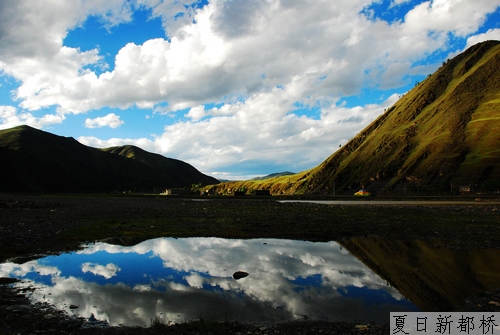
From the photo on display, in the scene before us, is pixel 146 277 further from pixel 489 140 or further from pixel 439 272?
pixel 489 140

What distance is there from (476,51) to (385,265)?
776 ft

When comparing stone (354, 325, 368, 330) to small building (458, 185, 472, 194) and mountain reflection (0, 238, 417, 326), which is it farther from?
small building (458, 185, 472, 194)

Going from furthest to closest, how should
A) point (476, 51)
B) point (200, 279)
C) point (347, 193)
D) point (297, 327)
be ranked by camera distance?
point (476, 51) → point (347, 193) → point (200, 279) → point (297, 327)

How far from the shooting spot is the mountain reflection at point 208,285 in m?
9.92

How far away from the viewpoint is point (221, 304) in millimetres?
10586

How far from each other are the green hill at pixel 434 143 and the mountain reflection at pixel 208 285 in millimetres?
112714

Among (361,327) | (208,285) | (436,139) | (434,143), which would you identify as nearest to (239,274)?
(208,285)

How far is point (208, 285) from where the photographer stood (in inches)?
503

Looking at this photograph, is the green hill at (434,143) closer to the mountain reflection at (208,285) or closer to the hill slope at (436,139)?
the hill slope at (436,139)

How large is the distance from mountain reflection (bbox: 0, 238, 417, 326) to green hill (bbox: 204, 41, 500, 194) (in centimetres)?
11271

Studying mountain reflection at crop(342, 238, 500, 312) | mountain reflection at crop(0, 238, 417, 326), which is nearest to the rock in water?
mountain reflection at crop(0, 238, 417, 326)

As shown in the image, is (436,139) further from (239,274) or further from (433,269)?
(239,274)

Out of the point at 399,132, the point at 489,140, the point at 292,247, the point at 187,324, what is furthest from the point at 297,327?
the point at 399,132

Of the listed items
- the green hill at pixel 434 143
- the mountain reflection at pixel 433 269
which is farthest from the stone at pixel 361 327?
the green hill at pixel 434 143
